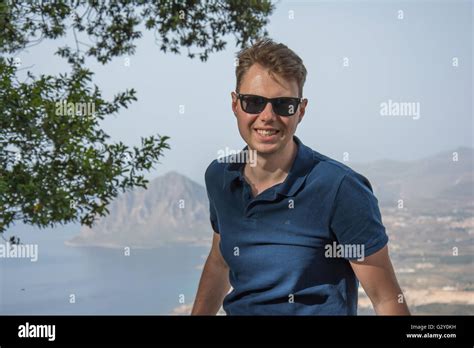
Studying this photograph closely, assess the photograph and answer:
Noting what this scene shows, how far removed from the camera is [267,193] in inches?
88.3

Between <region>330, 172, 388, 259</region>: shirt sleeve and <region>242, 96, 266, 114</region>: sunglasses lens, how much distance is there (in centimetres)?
40

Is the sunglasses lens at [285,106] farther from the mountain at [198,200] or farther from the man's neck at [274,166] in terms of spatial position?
the mountain at [198,200]

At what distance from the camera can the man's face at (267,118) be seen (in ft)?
7.48

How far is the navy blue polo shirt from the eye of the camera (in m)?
2.11

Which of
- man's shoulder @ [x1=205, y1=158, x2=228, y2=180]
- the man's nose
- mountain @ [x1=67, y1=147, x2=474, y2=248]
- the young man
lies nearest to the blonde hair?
the young man

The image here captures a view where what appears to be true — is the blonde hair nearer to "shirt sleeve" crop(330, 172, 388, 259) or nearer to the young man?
the young man

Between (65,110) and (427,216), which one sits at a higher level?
(65,110)

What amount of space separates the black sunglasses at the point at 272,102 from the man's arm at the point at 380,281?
0.55 meters

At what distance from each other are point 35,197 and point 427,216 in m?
1.94
